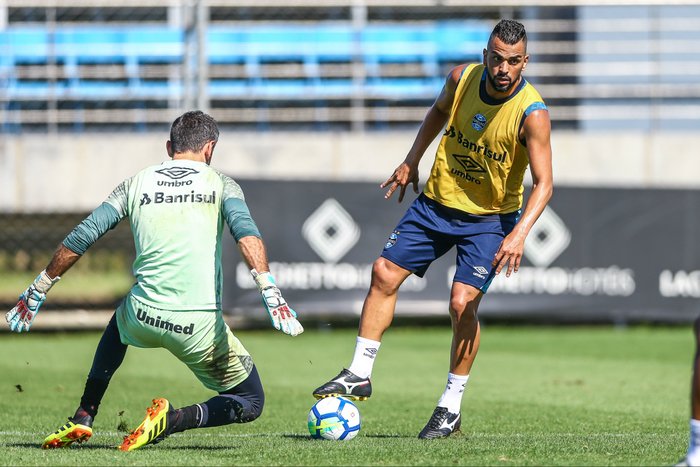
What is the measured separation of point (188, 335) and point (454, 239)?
1910 millimetres

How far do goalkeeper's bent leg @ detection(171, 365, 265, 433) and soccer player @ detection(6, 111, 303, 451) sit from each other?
0.12 meters

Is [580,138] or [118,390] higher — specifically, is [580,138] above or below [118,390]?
above

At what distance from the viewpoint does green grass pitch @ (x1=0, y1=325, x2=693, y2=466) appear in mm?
5715

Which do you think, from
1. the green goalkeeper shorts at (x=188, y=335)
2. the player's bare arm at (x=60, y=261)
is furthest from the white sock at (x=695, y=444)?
the player's bare arm at (x=60, y=261)

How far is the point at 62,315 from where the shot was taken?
1852cm

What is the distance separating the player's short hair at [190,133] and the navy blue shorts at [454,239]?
1468 mm

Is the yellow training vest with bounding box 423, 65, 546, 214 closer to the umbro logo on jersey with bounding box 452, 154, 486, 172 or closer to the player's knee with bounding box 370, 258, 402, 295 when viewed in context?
the umbro logo on jersey with bounding box 452, 154, 486, 172

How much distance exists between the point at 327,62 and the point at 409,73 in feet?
4.41

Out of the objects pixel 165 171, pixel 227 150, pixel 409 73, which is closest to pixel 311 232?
pixel 227 150

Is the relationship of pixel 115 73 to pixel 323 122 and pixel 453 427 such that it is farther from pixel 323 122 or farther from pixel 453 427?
pixel 453 427

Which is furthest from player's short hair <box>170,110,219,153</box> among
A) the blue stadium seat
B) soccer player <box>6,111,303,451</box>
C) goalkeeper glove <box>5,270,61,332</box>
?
the blue stadium seat

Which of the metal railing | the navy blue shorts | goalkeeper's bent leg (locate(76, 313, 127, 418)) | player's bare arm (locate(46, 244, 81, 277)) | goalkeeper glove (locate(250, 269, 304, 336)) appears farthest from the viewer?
the metal railing

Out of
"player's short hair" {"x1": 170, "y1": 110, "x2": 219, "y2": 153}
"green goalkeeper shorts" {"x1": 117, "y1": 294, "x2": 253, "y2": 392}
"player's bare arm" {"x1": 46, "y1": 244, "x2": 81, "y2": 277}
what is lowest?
"green goalkeeper shorts" {"x1": 117, "y1": 294, "x2": 253, "y2": 392}

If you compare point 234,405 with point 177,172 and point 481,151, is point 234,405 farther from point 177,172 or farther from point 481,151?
point 481,151
